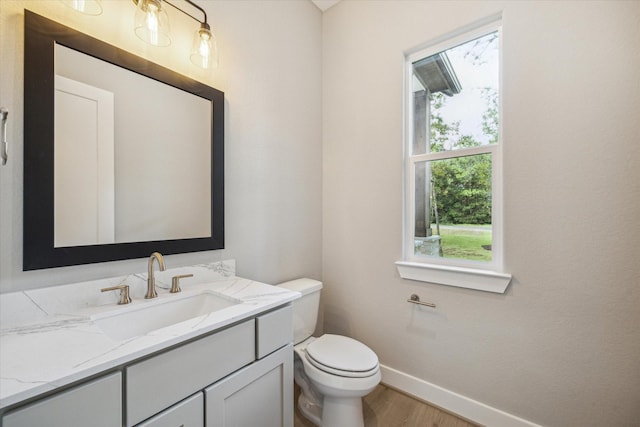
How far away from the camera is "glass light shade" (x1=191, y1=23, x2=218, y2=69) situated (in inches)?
50.6

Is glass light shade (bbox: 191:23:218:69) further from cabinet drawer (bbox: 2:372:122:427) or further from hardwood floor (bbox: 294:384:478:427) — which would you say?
hardwood floor (bbox: 294:384:478:427)

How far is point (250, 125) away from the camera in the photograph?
1.63 metres

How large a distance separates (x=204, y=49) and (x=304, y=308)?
1.52 metres

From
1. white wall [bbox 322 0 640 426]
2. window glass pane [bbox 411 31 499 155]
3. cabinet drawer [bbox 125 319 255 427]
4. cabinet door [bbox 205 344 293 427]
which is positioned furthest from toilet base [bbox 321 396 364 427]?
window glass pane [bbox 411 31 499 155]

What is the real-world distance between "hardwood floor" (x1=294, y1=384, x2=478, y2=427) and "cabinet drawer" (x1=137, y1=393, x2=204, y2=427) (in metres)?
0.87

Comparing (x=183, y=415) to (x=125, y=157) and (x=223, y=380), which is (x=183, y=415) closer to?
(x=223, y=380)

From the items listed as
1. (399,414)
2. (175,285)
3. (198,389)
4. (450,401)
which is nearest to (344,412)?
(399,414)

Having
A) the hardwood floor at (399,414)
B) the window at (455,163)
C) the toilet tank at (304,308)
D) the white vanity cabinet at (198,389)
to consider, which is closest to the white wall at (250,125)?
the toilet tank at (304,308)

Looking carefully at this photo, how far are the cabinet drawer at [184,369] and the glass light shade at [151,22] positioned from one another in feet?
4.08

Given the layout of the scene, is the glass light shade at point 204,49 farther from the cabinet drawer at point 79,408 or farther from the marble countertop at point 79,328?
the cabinet drawer at point 79,408

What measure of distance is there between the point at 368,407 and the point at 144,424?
4.34 ft

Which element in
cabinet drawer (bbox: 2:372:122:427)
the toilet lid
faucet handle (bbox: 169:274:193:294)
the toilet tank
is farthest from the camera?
the toilet tank

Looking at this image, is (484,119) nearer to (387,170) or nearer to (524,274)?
(387,170)

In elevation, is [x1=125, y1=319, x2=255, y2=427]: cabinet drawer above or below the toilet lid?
above
